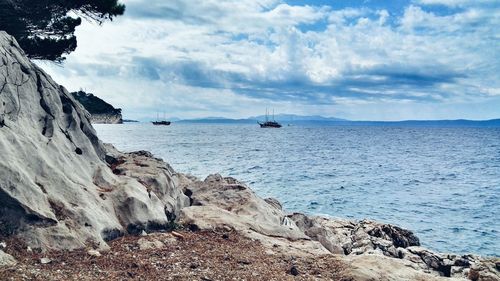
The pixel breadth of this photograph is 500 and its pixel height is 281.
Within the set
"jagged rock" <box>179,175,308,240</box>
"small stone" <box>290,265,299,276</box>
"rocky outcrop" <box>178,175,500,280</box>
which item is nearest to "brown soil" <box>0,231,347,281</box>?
"small stone" <box>290,265,299,276</box>

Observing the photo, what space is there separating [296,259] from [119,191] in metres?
7.06

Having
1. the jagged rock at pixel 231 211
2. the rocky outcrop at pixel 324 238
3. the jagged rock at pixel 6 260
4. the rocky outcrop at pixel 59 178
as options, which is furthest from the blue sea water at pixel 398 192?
the jagged rock at pixel 6 260

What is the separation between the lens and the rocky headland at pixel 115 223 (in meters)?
11.5

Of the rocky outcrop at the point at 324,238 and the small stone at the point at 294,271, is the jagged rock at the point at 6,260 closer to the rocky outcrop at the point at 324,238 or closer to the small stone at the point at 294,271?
the rocky outcrop at the point at 324,238

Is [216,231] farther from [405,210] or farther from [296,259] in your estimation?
[405,210]

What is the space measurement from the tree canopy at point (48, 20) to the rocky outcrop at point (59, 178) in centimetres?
1029

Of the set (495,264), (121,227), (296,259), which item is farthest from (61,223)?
(495,264)

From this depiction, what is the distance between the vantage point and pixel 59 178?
45.0 feet

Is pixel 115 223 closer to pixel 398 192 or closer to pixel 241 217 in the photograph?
pixel 241 217

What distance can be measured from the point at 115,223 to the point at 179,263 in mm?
3048

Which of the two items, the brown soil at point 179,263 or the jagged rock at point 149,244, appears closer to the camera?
the brown soil at point 179,263

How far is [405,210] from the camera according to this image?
127ft

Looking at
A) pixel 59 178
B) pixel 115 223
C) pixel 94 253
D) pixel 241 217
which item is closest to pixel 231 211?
pixel 241 217

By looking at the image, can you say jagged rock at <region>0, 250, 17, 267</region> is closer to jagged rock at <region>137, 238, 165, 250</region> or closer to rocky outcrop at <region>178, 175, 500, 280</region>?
jagged rock at <region>137, 238, 165, 250</region>
